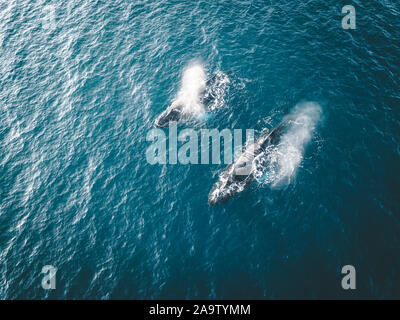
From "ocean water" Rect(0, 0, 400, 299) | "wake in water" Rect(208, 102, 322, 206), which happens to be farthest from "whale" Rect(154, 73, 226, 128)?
"wake in water" Rect(208, 102, 322, 206)

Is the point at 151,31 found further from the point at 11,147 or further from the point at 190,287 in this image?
the point at 190,287

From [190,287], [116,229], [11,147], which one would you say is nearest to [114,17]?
[11,147]
